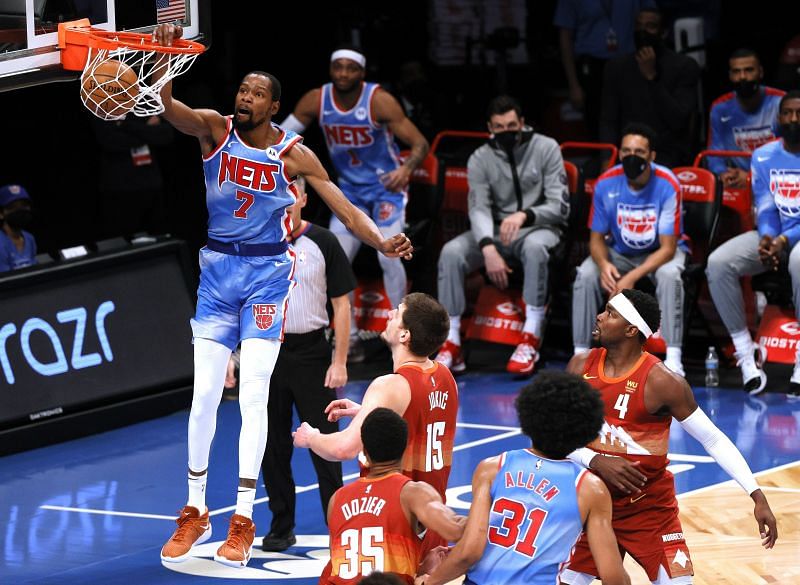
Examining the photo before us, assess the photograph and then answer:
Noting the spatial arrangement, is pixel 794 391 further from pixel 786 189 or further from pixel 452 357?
pixel 452 357

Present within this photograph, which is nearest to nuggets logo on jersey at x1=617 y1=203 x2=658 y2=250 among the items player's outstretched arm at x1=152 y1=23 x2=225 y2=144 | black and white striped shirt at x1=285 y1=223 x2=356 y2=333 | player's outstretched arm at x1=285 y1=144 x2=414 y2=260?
black and white striped shirt at x1=285 y1=223 x2=356 y2=333

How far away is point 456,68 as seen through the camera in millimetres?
14555

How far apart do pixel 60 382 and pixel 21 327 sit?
46 centimetres

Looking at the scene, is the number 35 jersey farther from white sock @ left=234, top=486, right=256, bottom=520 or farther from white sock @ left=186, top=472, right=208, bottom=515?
white sock @ left=186, top=472, right=208, bottom=515

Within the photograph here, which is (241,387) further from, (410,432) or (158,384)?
(158,384)

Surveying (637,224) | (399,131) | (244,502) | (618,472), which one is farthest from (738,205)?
(618,472)

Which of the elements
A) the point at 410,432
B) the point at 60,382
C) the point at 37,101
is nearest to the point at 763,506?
the point at 410,432

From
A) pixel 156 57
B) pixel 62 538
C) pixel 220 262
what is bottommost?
pixel 62 538

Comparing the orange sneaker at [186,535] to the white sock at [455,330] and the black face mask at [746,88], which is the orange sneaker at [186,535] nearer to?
the white sock at [455,330]

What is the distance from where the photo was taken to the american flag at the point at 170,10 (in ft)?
25.1

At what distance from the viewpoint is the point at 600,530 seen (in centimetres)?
478

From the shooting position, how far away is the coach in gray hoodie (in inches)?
442

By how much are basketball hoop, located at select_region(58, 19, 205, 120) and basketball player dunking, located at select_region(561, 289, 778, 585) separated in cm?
230

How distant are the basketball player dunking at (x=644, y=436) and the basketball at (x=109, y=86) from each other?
93.4 inches
